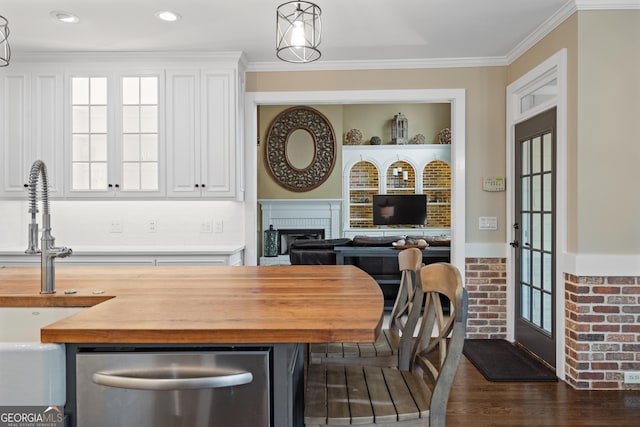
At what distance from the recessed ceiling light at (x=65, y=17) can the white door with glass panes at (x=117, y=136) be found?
74cm

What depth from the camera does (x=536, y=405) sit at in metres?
2.84

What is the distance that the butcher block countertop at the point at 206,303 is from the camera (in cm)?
116

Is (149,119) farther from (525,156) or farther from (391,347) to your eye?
(525,156)

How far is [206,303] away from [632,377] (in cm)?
299

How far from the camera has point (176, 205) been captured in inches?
176

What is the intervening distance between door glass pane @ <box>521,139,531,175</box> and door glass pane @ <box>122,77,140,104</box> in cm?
343

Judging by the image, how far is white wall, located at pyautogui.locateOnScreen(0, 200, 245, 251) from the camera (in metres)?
4.48

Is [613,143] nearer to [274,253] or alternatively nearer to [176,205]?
[176,205]

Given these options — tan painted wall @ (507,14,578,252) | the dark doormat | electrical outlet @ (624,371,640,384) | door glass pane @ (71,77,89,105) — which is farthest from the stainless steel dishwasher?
door glass pane @ (71,77,89,105)

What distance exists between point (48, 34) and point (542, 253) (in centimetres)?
A: 431

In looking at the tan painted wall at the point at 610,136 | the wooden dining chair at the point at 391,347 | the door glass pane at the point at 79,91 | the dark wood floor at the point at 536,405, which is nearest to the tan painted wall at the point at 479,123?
the tan painted wall at the point at 610,136

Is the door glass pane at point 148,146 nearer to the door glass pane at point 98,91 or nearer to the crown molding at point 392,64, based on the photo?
the door glass pane at point 98,91

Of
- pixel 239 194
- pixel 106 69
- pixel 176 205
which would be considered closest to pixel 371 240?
pixel 239 194

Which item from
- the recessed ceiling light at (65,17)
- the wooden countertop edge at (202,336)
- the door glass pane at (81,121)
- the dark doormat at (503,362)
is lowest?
the dark doormat at (503,362)
